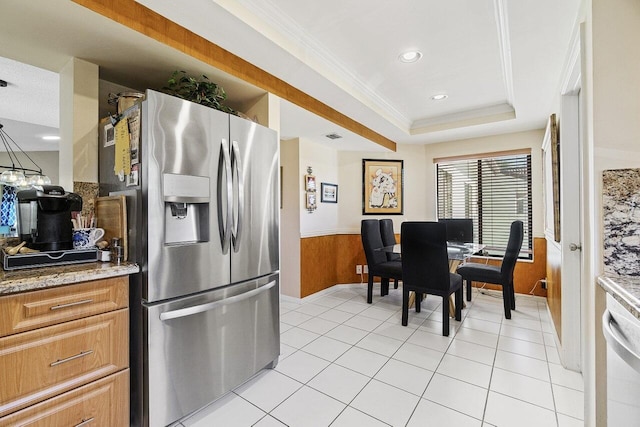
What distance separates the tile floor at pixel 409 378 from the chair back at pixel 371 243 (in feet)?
2.75

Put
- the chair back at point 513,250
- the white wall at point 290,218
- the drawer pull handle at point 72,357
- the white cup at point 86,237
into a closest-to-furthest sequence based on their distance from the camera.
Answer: the drawer pull handle at point 72,357
the white cup at point 86,237
the chair back at point 513,250
the white wall at point 290,218

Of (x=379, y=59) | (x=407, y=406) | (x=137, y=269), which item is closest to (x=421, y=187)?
(x=379, y=59)

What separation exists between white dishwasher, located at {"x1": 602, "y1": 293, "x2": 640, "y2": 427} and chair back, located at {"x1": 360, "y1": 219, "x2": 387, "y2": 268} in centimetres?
280

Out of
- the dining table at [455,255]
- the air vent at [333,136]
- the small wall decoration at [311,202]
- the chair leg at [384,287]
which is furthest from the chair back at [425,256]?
the air vent at [333,136]

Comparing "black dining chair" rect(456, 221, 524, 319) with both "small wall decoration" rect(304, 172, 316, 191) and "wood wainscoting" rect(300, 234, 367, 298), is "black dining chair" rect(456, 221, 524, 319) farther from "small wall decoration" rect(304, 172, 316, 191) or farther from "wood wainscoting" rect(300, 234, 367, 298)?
"small wall decoration" rect(304, 172, 316, 191)

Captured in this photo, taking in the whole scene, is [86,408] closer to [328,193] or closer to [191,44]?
[191,44]

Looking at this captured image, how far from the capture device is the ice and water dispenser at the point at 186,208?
1566 millimetres

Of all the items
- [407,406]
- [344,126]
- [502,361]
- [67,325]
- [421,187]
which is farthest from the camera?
[421,187]

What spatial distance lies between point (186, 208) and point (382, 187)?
11.7 ft

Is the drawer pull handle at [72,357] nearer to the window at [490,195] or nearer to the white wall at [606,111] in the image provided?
the white wall at [606,111]

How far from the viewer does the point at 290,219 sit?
3.91 m

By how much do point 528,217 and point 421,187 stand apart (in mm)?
1551

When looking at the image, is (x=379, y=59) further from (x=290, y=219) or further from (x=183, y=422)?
(x=183, y=422)

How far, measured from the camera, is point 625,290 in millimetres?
1015
